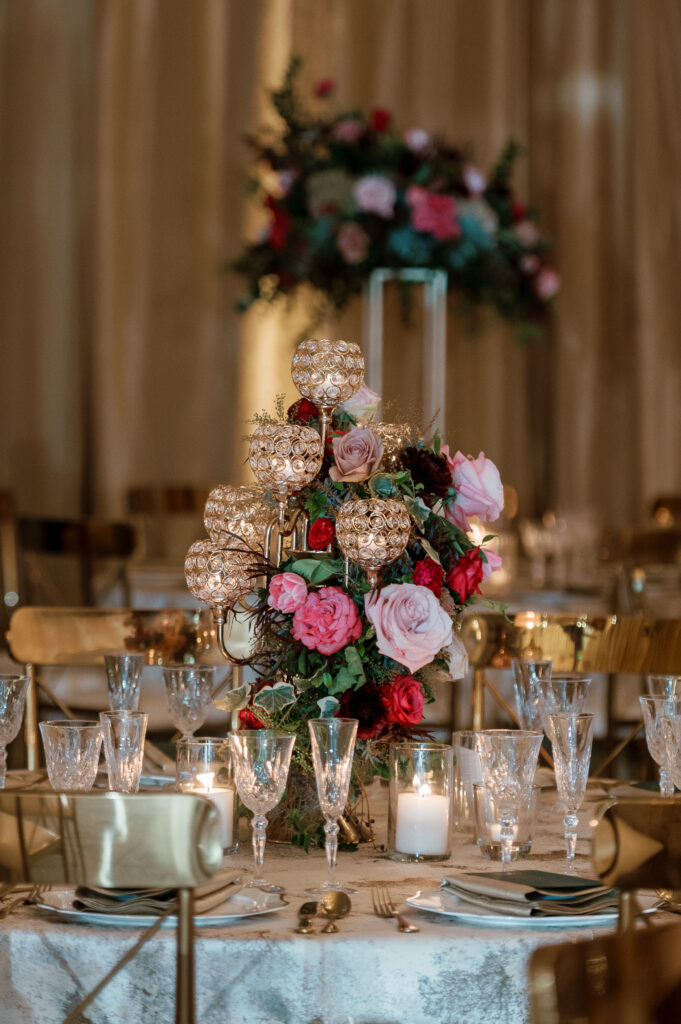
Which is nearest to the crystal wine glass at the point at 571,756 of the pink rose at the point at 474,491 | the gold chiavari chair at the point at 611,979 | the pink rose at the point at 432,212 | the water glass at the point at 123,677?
the pink rose at the point at 474,491

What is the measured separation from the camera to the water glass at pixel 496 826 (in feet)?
5.11

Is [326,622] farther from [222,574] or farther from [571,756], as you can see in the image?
[571,756]

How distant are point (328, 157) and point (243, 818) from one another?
348cm

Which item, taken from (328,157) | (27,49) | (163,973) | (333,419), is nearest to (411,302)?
(328,157)

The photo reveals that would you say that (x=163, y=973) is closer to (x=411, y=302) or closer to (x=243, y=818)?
(x=243, y=818)

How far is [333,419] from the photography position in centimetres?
173

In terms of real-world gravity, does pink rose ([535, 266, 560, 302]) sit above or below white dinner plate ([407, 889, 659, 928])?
above

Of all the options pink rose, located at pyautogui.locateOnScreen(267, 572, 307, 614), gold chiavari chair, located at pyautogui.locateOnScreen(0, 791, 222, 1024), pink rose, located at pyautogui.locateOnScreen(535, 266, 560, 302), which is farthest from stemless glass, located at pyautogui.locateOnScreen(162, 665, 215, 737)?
pink rose, located at pyautogui.locateOnScreen(535, 266, 560, 302)

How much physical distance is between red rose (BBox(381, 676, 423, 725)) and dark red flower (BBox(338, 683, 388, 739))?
2 cm

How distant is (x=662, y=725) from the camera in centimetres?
162

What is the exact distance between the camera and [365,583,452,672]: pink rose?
4.98 feet

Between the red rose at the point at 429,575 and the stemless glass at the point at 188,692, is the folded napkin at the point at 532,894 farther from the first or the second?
the stemless glass at the point at 188,692

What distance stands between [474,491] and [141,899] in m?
0.63

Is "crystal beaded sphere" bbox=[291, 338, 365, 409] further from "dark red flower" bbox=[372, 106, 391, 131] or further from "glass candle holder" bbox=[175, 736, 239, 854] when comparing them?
"dark red flower" bbox=[372, 106, 391, 131]
